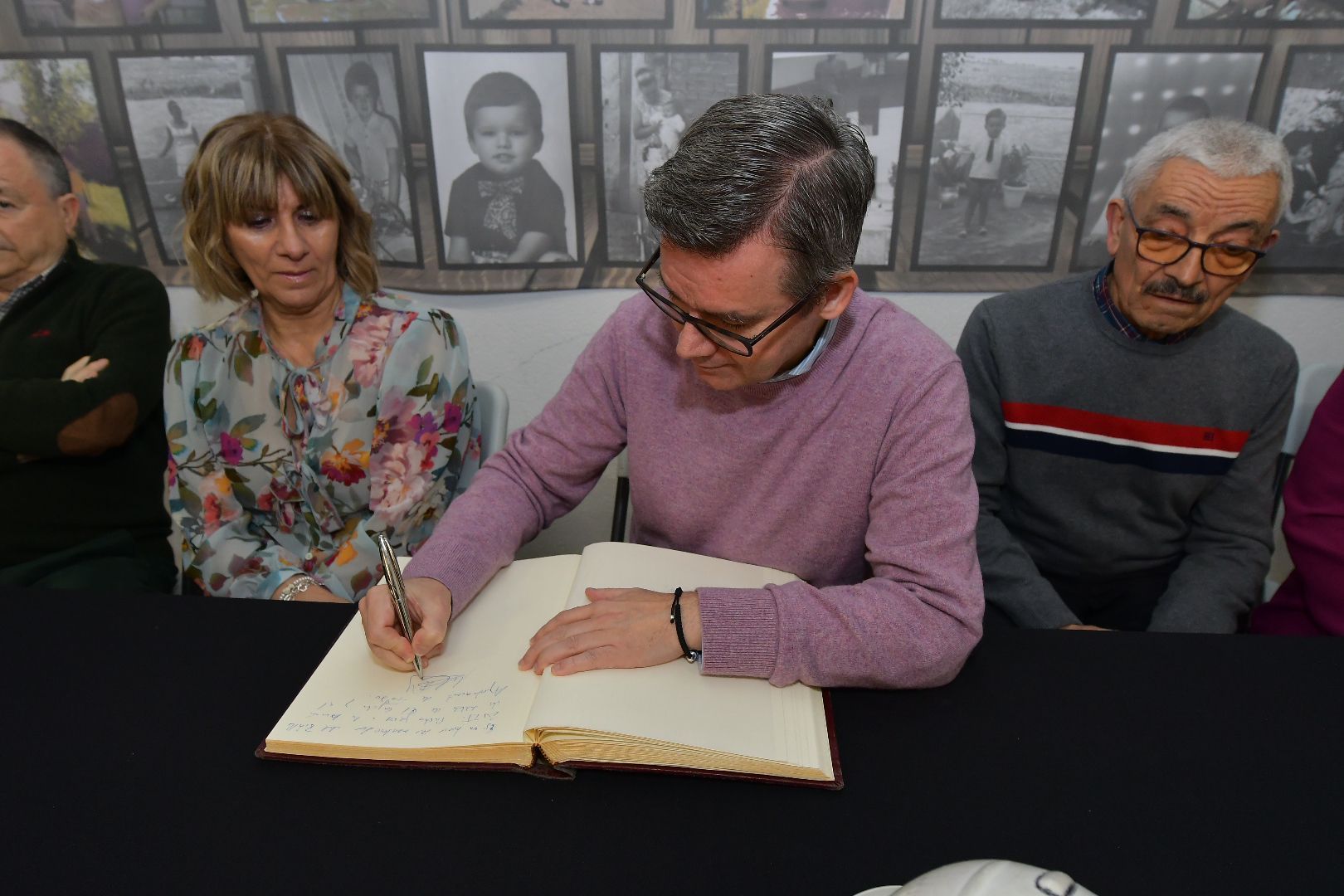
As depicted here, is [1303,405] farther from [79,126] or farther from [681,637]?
[79,126]

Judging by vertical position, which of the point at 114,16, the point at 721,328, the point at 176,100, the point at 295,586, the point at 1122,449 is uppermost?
the point at 114,16

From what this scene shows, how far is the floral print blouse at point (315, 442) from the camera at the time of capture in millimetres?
1608

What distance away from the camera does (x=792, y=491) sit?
4.12 feet

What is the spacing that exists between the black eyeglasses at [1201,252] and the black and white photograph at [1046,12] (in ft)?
2.30

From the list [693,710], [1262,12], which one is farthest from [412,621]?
[1262,12]

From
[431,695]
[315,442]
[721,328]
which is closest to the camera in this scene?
[431,695]

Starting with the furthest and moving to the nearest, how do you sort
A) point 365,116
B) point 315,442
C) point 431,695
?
1. point 365,116
2. point 315,442
3. point 431,695

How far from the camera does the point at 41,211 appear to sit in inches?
73.0

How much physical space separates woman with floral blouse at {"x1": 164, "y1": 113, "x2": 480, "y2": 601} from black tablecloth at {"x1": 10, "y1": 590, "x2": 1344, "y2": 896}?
575 millimetres

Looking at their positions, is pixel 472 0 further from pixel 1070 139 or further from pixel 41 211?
pixel 1070 139

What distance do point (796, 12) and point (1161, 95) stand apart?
0.89 meters

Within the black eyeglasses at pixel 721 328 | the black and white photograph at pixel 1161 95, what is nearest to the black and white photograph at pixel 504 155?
the black eyeglasses at pixel 721 328

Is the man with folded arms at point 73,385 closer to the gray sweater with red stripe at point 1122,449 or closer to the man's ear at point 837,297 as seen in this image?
the man's ear at point 837,297

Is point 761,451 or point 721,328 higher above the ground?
point 721,328
